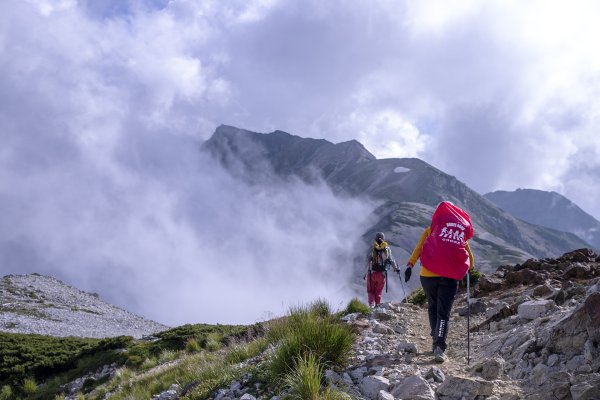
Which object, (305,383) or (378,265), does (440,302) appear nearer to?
(305,383)

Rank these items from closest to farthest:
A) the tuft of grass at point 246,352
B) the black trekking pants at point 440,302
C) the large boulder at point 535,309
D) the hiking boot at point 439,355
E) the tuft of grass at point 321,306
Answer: the hiking boot at point 439,355 < the black trekking pants at point 440,302 < the large boulder at point 535,309 < the tuft of grass at point 246,352 < the tuft of grass at point 321,306

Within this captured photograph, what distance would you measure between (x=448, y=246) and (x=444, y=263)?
28cm

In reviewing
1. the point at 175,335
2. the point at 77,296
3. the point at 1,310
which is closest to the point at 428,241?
the point at 175,335

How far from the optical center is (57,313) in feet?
180

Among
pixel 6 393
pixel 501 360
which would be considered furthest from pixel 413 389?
pixel 6 393

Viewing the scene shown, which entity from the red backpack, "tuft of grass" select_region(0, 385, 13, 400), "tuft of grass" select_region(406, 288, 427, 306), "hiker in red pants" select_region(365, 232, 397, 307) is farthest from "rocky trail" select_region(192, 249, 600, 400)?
"tuft of grass" select_region(0, 385, 13, 400)

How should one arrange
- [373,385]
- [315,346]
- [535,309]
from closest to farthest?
1. [373,385]
2. [315,346]
3. [535,309]

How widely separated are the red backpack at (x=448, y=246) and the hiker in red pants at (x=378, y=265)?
7.08 meters

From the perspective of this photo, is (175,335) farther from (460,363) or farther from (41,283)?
(41,283)

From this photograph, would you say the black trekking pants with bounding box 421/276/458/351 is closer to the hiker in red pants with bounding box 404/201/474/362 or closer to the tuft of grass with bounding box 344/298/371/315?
the hiker in red pants with bounding box 404/201/474/362

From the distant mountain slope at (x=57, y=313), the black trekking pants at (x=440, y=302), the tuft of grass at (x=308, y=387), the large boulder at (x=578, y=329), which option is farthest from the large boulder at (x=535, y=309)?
the distant mountain slope at (x=57, y=313)

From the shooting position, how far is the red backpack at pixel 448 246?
759cm

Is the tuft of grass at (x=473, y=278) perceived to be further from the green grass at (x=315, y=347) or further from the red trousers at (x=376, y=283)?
the green grass at (x=315, y=347)

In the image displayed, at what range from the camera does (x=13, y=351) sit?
2825cm
